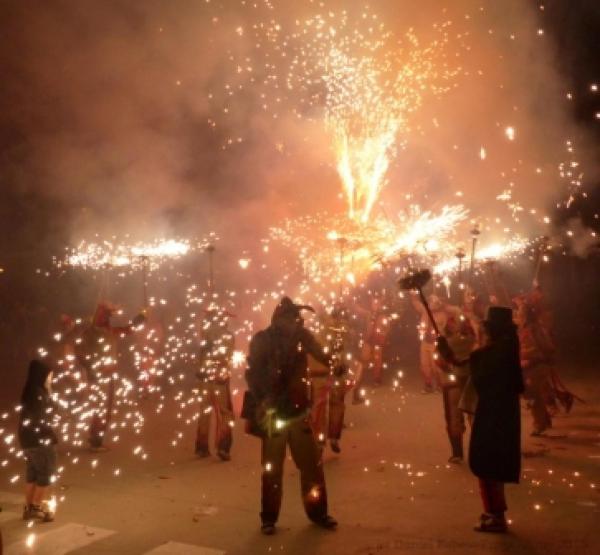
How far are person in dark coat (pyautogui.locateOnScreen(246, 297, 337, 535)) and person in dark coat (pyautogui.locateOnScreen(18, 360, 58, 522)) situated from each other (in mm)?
1825

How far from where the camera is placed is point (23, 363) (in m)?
16.6

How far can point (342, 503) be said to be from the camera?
518 cm

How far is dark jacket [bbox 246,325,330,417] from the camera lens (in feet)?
15.6

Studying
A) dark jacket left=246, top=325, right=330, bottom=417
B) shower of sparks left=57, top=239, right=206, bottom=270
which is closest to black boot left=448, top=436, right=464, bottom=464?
dark jacket left=246, top=325, right=330, bottom=417

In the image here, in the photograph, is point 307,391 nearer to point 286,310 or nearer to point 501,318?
point 286,310

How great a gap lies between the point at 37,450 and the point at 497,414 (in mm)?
3613

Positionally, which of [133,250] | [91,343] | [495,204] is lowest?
[91,343]

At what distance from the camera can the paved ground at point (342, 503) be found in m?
4.32

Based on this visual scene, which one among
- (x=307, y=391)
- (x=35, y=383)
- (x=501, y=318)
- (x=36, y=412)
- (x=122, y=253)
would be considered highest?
(x=122, y=253)

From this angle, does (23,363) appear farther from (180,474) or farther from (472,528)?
(472,528)

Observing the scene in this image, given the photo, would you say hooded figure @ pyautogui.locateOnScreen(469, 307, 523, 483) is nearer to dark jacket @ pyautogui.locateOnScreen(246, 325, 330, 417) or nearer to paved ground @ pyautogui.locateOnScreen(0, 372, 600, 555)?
paved ground @ pyautogui.locateOnScreen(0, 372, 600, 555)

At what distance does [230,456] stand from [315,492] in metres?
2.55

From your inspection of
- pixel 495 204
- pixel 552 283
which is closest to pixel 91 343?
pixel 495 204

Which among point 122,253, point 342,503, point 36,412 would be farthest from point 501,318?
point 122,253
